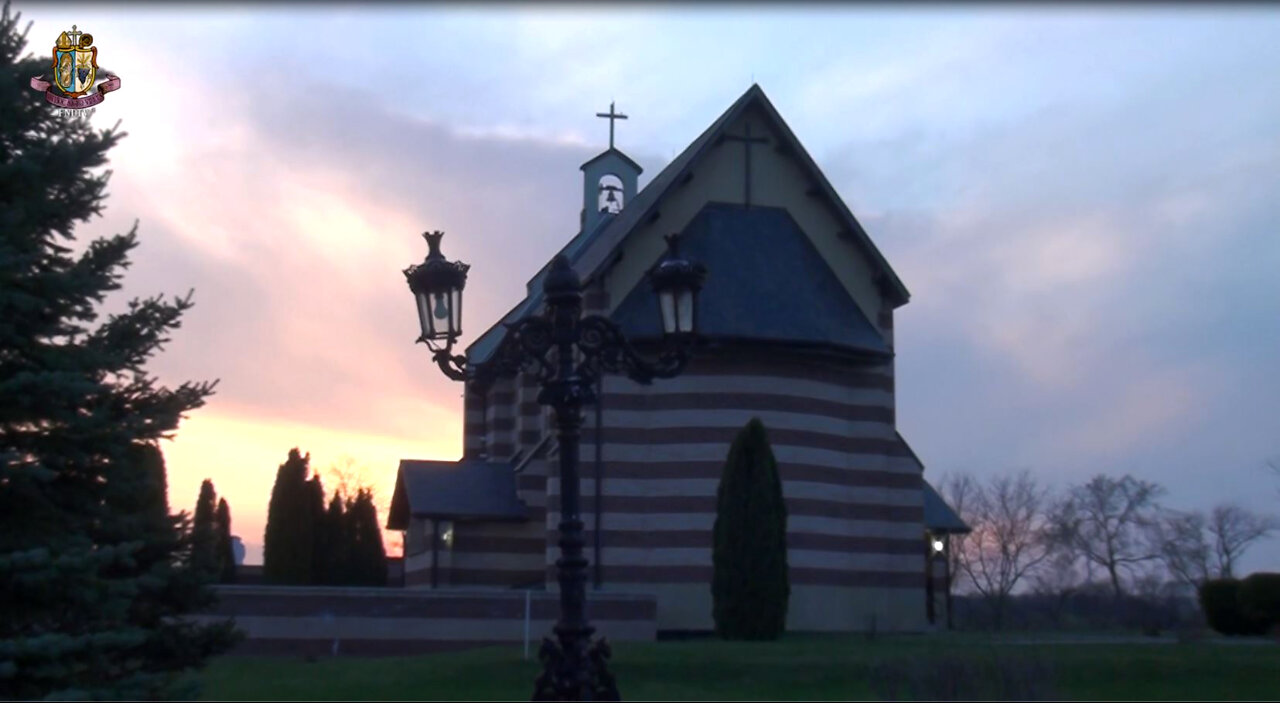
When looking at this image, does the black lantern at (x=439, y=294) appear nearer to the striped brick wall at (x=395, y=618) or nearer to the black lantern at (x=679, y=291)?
the black lantern at (x=679, y=291)

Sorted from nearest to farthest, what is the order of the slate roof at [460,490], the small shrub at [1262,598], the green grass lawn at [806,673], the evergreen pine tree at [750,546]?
1. the green grass lawn at [806,673]
2. the evergreen pine tree at [750,546]
3. the small shrub at [1262,598]
4. the slate roof at [460,490]

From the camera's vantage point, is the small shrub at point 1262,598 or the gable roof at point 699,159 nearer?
the small shrub at point 1262,598

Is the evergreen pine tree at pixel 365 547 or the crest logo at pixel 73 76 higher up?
the crest logo at pixel 73 76

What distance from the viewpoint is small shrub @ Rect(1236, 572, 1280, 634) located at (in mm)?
27689

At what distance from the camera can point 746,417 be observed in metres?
30.3

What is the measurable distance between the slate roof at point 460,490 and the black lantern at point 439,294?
65.8ft

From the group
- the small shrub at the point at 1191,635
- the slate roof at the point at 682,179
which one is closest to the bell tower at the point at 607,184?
the slate roof at the point at 682,179

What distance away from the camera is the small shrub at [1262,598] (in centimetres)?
2769

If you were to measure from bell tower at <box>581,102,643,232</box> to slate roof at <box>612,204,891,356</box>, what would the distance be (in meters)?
9.02

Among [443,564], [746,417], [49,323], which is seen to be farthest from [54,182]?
[443,564]

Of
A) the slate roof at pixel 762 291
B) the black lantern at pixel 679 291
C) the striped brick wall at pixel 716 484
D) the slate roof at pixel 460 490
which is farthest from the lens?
the slate roof at pixel 460 490

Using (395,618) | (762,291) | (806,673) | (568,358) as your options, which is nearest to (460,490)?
(395,618)

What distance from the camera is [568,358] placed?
41.0 ft

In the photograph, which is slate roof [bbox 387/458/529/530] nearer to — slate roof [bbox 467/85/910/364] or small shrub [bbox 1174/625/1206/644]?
slate roof [bbox 467/85/910/364]
